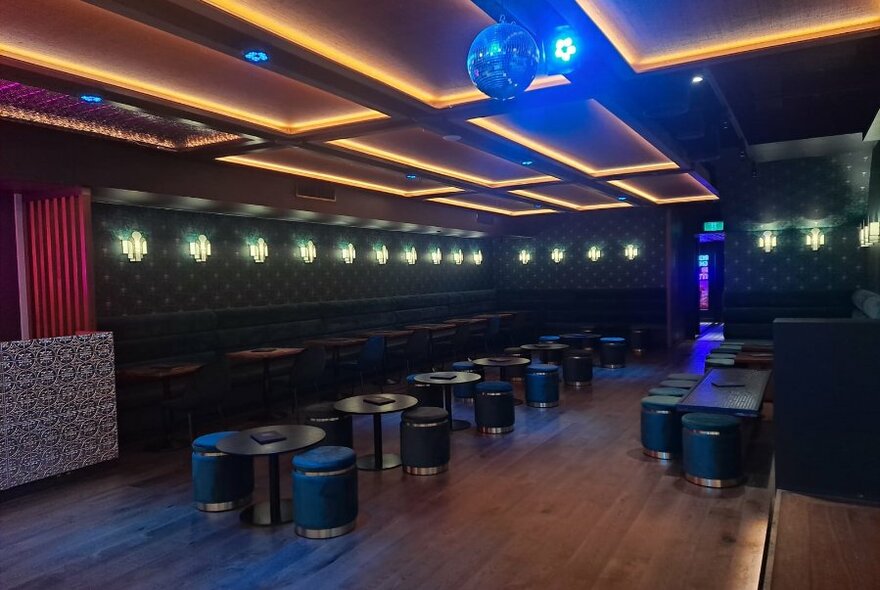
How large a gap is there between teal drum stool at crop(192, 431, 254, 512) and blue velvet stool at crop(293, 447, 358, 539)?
721 millimetres

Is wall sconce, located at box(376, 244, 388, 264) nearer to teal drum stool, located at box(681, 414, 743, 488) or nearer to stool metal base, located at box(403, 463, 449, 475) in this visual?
stool metal base, located at box(403, 463, 449, 475)

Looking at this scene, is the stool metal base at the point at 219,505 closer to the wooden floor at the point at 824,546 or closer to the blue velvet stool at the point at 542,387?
the wooden floor at the point at 824,546

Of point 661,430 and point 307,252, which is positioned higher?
point 307,252

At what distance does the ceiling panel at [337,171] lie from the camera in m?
6.74

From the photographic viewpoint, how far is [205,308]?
7.72 metres

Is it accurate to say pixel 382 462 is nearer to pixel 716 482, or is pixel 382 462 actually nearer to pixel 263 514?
pixel 263 514

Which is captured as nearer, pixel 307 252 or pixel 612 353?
pixel 307 252

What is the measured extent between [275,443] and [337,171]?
4821 millimetres

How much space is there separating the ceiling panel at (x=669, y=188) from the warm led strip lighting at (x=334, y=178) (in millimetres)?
2784

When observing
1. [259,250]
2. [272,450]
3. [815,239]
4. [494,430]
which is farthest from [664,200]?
[272,450]

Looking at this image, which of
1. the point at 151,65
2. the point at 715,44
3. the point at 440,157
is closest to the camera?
the point at 715,44

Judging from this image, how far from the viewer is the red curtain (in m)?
5.68

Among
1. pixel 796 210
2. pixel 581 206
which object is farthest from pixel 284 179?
pixel 796 210

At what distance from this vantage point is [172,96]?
182 inches
